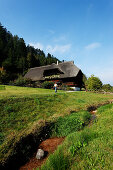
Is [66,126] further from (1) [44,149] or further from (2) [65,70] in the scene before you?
(2) [65,70]

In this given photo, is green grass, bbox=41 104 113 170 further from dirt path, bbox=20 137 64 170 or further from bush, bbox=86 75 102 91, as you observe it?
bush, bbox=86 75 102 91

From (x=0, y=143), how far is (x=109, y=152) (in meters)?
3.83

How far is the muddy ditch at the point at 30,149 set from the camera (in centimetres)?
341

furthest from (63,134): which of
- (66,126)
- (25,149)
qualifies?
(25,149)

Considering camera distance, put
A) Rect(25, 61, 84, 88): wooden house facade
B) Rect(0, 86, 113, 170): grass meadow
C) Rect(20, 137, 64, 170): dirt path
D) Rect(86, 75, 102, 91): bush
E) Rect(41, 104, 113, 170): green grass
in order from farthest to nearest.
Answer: Rect(25, 61, 84, 88): wooden house facade < Rect(86, 75, 102, 91): bush < Rect(20, 137, 64, 170): dirt path < Rect(0, 86, 113, 170): grass meadow < Rect(41, 104, 113, 170): green grass

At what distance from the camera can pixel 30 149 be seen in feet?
13.6

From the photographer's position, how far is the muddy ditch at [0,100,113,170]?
341cm

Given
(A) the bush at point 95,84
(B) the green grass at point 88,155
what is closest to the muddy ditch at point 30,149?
(B) the green grass at point 88,155

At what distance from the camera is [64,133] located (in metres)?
5.32

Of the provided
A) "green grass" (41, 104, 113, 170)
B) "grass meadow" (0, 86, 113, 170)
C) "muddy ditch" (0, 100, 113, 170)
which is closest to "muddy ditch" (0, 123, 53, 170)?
"muddy ditch" (0, 100, 113, 170)

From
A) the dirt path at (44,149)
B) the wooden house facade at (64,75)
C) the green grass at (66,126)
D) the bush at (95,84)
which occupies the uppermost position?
the wooden house facade at (64,75)

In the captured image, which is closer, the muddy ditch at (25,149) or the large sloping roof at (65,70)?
the muddy ditch at (25,149)

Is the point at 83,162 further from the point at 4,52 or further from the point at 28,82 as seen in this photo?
the point at 4,52

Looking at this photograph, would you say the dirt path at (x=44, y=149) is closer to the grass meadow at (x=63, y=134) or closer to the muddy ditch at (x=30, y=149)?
the muddy ditch at (x=30, y=149)
